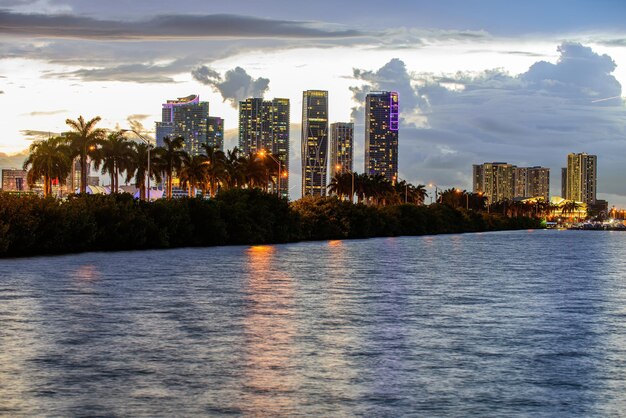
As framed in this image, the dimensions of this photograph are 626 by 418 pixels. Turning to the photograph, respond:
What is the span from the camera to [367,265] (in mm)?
39656

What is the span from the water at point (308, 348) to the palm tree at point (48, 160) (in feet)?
243

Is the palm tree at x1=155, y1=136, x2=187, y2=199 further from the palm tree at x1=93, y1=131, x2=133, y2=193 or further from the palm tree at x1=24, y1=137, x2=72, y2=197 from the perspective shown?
the palm tree at x1=24, y1=137, x2=72, y2=197

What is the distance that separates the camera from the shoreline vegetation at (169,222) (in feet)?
156

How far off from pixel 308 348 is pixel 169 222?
47.9 meters

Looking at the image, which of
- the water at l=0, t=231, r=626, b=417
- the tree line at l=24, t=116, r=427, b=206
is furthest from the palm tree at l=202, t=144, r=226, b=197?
the water at l=0, t=231, r=626, b=417

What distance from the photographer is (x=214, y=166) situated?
124 meters

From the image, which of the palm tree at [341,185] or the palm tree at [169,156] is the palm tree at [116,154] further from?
the palm tree at [341,185]

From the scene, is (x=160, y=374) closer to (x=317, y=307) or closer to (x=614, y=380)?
(x=614, y=380)

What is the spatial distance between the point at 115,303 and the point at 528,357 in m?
10.5

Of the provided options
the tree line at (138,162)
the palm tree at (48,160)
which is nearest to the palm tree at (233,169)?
the tree line at (138,162)

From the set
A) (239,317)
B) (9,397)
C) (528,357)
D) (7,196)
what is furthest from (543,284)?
(7,196)

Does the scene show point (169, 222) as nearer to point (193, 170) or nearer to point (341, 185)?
point (193, 170)

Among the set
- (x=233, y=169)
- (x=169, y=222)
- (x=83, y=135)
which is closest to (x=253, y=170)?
(x=233, y=169)

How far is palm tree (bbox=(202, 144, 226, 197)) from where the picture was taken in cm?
12362
